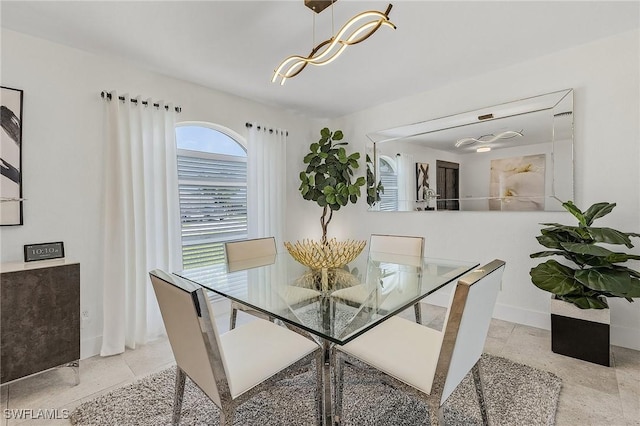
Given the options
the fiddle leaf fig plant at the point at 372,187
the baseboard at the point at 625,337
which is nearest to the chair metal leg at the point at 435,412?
the baseboard at the point at 625,337

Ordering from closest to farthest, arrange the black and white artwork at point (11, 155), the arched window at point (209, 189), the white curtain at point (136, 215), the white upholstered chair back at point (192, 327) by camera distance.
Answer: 1. the white upholstered chair back at point (192, 327)
2. the black and white artwork at point (11, 155)
3. the white curtain at point (136, 215)
4. the arched window at point (209, 189)

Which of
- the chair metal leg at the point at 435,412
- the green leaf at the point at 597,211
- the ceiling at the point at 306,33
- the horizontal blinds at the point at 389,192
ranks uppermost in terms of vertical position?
the ceiling at the point at 306,33

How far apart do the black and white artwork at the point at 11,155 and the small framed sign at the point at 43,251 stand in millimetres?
196

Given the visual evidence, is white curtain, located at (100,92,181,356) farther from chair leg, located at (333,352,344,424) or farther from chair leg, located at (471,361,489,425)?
chair leg, located at (471,361,489,425)

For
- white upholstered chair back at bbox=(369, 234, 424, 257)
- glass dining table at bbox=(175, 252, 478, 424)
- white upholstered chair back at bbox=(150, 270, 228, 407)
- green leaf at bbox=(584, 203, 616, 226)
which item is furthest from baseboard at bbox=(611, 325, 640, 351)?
white upholstered chair back at bbox=(150, 270, 228, 407)

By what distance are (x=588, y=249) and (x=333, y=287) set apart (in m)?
1.70

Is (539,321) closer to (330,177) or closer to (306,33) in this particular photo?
(330,177)

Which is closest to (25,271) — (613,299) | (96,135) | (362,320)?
(96,135)

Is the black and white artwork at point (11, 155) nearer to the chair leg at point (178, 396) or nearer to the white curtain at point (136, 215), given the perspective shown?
the white curtain at point (136, 215)

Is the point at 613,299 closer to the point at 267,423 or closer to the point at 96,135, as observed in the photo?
the point at 267,423

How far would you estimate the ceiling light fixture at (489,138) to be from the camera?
2773 mm

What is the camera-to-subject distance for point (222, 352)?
112 centimetres

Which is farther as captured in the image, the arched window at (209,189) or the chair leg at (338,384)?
the arched window at (209,189)

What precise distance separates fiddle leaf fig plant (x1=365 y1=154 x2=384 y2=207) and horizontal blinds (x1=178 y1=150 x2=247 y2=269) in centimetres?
159
